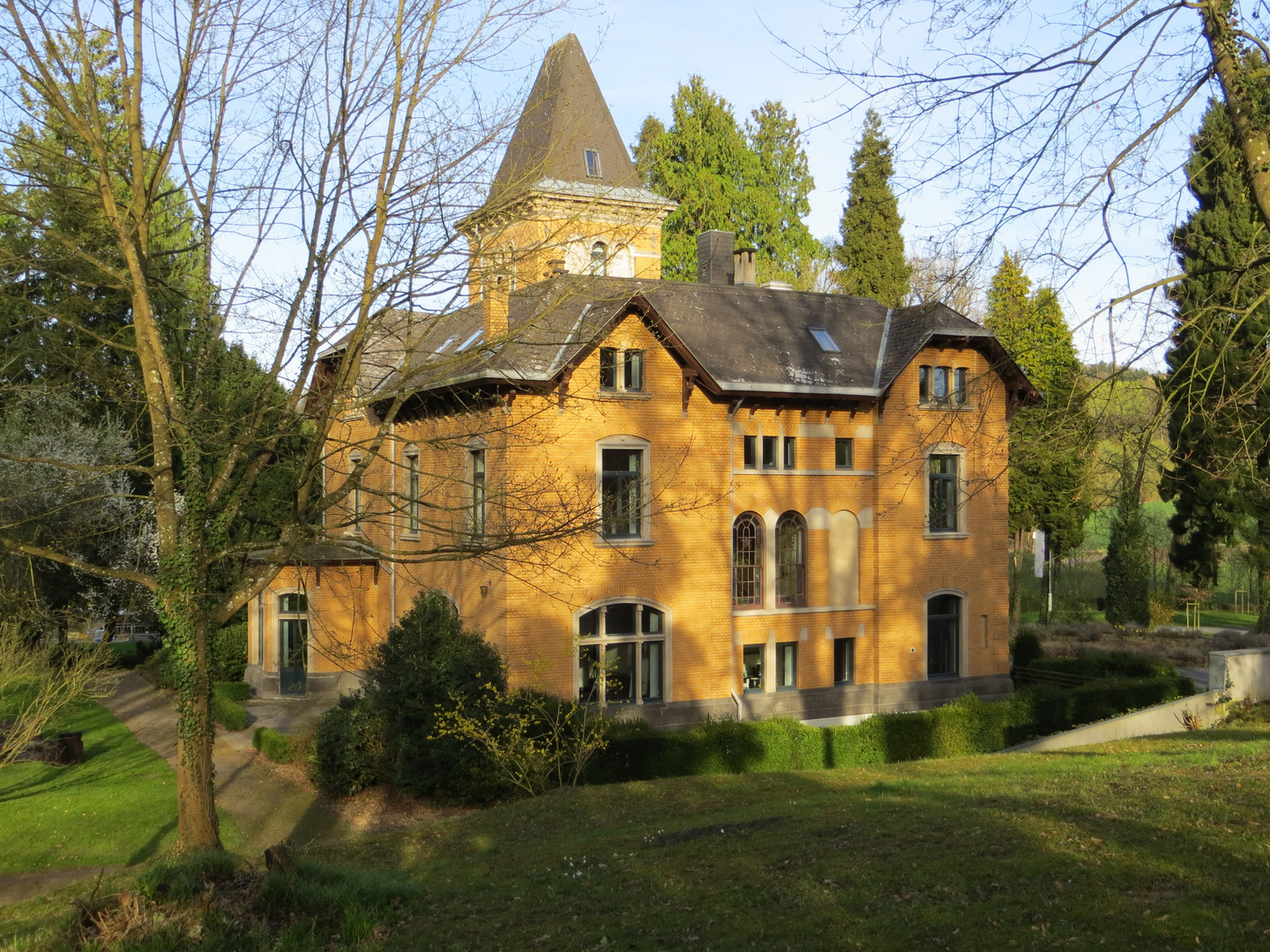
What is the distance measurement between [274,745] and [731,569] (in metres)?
10.2

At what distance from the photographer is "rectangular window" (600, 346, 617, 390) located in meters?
22.6

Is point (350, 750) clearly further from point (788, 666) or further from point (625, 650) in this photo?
point (788, 666)

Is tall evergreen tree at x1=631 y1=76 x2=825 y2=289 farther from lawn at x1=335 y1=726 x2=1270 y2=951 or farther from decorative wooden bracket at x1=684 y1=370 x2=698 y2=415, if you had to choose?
lawn at x1=335 y1=726 x2=1270 y2=951

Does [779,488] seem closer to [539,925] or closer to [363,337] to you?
[363,337]

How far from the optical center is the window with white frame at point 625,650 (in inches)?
886

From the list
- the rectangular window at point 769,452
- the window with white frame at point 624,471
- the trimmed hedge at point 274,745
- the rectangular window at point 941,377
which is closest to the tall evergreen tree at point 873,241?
the rectangular window at point 941,377

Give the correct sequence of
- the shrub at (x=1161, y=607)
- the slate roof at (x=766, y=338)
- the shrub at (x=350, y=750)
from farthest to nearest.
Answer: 1. the shrub at (x=1161, y=607)
2. the slate roof at (x=766, y=338)
3. the shrub at (x=350, y=750)

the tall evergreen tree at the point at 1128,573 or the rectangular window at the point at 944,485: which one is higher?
the rectangular window at the point at 944,485

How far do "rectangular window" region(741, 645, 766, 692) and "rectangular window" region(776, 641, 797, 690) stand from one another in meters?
0.58

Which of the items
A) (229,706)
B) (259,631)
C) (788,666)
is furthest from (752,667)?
(259,631)

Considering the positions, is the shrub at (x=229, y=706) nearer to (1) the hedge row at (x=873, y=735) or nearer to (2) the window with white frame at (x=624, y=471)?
(2) the window with white frame at (x=624, y=471)

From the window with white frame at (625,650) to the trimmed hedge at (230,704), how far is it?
825 cm

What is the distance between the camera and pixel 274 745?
2148cm

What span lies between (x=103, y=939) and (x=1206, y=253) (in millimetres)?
10823
